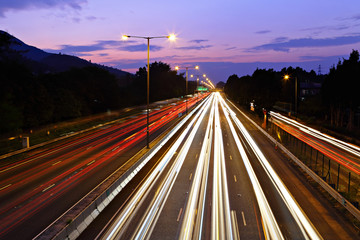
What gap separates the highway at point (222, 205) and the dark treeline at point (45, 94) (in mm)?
28391

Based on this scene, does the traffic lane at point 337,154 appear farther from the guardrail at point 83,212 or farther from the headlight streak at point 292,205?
the guardrail at point 83,212

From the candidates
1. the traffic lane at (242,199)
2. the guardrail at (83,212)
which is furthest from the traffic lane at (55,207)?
the traffic lane at (242,199)

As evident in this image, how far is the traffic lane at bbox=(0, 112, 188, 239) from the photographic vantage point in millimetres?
12875

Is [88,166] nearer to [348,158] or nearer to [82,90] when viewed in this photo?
[348,158]

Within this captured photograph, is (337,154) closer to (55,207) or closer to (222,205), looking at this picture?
(222,205)

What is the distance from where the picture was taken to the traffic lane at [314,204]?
1320 centimetres

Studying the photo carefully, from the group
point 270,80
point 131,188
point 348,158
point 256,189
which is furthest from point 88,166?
point 270,80

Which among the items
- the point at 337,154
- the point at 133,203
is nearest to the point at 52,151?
the point at 133,203

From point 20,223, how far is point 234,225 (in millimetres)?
9520

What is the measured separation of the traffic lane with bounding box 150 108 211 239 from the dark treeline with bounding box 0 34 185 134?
27341 millimetres

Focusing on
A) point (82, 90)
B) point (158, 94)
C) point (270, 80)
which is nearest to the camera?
point (82, 90)

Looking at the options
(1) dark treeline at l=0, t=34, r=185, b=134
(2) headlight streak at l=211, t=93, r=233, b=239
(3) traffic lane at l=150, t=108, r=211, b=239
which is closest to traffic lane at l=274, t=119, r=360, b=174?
(2) headlight streak at l=211, t=93, r=233, b=239

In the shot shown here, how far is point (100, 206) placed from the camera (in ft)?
49.3

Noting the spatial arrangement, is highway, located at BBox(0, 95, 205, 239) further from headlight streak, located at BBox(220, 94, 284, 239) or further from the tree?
the tree
